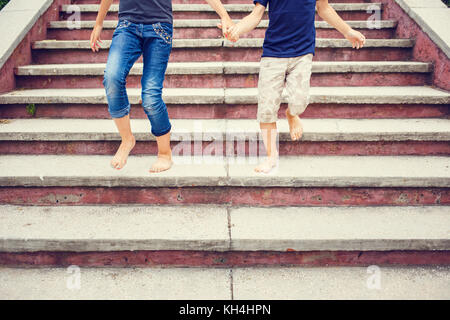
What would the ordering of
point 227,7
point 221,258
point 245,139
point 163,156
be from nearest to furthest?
point 221,258
point 163,156
point 245,139
point 227,7

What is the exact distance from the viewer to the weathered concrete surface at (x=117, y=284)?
1732 millimetres

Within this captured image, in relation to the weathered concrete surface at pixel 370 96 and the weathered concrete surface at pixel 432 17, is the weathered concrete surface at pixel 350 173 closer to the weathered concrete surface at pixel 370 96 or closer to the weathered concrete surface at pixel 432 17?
the weathered concrete surface at pixel 370 96

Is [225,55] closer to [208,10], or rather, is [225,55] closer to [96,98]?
[208,10]

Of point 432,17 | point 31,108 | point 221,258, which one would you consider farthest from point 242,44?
point 221,258

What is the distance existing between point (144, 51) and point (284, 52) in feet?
3.08

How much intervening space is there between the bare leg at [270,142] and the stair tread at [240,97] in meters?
0.49

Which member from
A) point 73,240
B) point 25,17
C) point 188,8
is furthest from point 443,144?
point 25,17

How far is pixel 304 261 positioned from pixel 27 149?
223 cm

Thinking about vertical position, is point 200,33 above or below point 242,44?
above

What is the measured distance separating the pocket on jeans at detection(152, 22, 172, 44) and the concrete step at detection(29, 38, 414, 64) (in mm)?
1174

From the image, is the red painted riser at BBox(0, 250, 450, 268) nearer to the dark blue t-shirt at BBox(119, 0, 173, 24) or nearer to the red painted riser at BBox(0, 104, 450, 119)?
the red painted riser at BBox(0, 104, 450, 119)

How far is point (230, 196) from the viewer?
2.20 metres

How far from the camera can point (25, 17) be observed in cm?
321

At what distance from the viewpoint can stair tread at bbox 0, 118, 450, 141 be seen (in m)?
2.41
